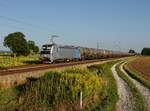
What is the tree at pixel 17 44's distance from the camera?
108 metres

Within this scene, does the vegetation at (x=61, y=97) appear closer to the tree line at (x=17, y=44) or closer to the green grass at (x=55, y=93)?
the green grass at (x=55, y=93)

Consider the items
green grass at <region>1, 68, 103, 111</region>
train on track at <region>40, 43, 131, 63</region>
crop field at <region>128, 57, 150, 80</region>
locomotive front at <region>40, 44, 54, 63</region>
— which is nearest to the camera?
green grass at <region>1, 68, 103, 111</region>

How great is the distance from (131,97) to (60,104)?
256 inches

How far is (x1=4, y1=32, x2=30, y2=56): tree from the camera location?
108 metres

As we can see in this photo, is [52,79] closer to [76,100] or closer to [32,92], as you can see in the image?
[32,92]

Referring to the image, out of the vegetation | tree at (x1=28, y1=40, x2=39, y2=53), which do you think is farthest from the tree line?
the vegetation

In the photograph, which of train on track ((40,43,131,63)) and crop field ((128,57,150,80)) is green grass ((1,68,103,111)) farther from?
train on track ((40,43,131,63))

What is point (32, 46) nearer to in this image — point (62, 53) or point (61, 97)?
point (62, 53)

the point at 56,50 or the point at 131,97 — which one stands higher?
the point at 56,50

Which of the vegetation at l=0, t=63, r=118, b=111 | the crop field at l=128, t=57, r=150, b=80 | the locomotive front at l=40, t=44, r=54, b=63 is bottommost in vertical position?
the crop field at l=128, t=57, r=150, b=80

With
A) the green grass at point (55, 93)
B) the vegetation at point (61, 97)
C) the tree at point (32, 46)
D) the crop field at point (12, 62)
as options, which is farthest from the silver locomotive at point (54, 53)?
the tree at point (32, 46)

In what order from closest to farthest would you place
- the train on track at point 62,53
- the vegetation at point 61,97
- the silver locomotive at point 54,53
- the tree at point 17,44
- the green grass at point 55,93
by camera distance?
the vegetation at point 61,97 < the green grass at point 55,93 < the silver locomotive at point 54,53 < the train on track at point 62,53 < the tree at point 17,44

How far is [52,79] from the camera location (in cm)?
1859

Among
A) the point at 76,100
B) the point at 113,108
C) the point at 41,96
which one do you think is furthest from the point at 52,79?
the point at 113,108
